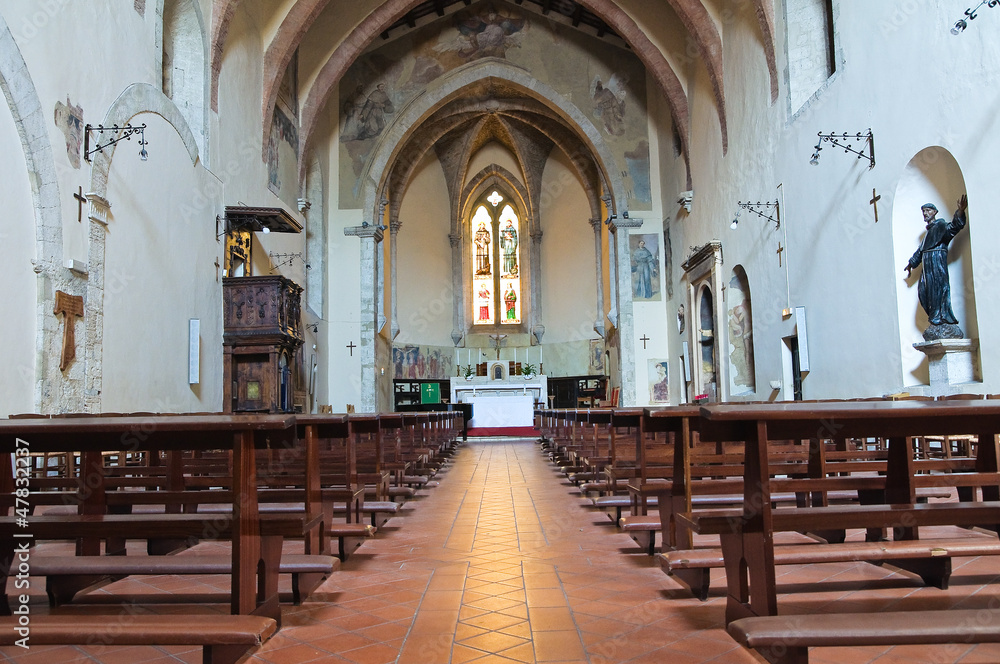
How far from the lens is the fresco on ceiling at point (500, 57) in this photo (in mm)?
19953

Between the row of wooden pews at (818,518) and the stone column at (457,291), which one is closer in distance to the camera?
the row of wooden pews at (818,518)

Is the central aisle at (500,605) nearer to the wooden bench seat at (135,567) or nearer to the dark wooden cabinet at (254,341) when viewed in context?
the wooden bench seat at (135,567)

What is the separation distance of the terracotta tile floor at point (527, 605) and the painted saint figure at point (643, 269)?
15408mm

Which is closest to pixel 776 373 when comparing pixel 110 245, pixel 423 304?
pixel 110 245

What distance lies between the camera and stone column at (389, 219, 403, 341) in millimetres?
22844

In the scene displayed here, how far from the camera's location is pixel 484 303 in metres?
27.0

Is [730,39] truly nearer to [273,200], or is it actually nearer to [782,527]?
[273,200]

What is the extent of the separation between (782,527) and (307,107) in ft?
55.0

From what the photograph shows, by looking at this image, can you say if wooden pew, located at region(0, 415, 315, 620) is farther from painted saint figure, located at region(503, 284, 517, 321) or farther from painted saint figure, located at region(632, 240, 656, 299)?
painted saint figure, located at region(503, 284, 517, 321)

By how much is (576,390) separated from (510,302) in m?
4.76

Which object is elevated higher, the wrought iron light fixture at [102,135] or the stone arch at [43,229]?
the wrought iron light fixture at [102,135]

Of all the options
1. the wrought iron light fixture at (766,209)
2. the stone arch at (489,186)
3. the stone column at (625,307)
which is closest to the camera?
the wrought iron light fixture at (766,209)

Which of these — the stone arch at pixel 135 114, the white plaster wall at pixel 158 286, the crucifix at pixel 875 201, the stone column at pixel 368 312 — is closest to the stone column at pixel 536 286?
the stone column at pixel 368 312

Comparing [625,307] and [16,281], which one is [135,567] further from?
[625,307]
